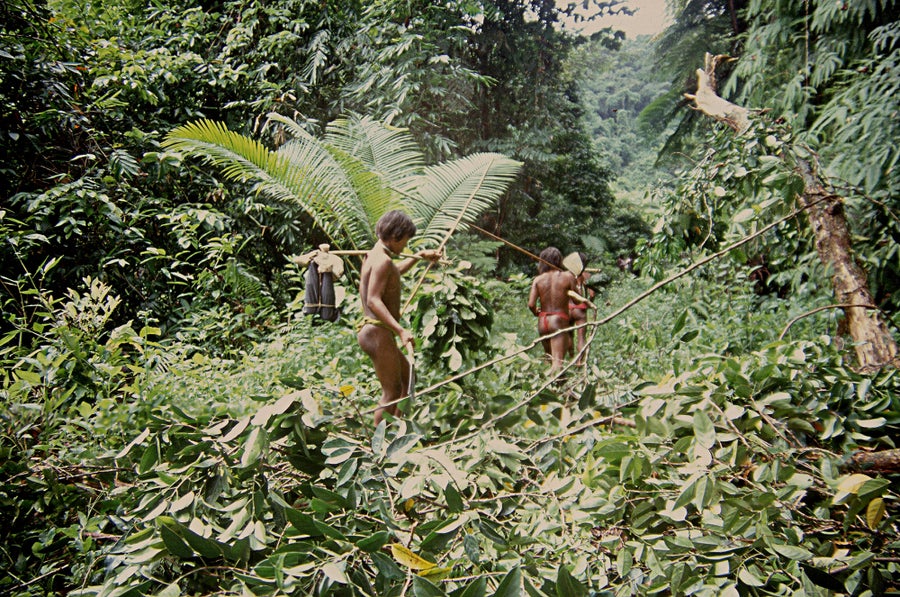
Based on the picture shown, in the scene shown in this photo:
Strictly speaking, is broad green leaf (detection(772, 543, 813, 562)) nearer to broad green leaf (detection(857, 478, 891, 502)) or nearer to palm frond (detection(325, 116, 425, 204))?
broad green leaf (detection(857, 478, 891, 502))

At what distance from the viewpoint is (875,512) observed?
0.92 m

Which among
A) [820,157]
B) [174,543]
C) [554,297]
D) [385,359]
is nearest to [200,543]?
[174,543]

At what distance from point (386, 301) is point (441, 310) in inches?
19.9

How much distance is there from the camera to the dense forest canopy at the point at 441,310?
983mm

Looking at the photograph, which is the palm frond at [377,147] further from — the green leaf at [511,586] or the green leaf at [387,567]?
the green leaf at [511,586]

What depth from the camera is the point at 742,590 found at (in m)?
0.94

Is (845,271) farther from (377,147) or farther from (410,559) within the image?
(377,147)

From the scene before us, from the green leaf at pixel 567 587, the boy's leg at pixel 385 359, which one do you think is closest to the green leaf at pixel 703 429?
the green leaf at pixel 567 587

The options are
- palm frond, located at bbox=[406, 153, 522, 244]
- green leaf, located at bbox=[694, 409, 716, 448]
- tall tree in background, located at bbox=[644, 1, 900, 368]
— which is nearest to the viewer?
green leaf, located at bbox=[694, 409, 716, 448]

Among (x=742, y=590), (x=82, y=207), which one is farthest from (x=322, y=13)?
(x=742, y=590)

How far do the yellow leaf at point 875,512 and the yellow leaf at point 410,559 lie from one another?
772mm

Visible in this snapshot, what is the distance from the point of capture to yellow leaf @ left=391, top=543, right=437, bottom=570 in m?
0.83

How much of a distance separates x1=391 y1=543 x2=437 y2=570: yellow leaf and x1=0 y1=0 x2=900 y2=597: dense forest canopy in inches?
0.6

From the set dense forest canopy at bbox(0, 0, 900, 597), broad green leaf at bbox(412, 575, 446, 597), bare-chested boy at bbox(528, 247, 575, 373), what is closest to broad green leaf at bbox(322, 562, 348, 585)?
dense forest canopy at bbox(0, 0, 900, 597)
